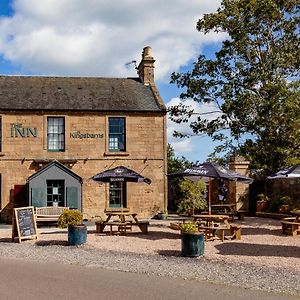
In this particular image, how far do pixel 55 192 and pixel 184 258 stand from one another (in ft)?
45.1

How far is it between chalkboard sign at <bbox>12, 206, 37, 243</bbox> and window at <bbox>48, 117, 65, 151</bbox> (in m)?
9.34

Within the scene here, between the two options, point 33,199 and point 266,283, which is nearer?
point 266,283

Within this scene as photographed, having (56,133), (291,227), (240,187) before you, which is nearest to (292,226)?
(291,227)

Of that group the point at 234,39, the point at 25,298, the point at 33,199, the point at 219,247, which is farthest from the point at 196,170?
the point at 234,39

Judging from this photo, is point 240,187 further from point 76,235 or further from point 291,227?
Answer: point 76,235

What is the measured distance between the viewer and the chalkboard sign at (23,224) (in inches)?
640

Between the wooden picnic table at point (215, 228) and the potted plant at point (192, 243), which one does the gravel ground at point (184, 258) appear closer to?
the potted plant at point (192, 243)

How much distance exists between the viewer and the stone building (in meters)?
25.2

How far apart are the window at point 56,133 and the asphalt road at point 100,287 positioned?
603 inches

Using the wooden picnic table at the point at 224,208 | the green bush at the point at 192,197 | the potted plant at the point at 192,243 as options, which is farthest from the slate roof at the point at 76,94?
the potted plant at the point at 192,243

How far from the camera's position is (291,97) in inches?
952

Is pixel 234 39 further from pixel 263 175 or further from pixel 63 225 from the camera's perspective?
pixel 63 225

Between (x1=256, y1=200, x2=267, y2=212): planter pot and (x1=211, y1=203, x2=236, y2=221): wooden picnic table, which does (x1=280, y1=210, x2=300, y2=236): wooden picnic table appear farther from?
(x1=256, y1=200, x2=267, y2=212): planter pot

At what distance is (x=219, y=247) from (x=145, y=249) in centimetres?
199
